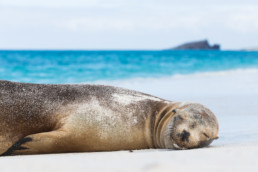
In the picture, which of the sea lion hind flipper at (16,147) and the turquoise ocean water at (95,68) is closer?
the sea lion hind flipper at (16,147)

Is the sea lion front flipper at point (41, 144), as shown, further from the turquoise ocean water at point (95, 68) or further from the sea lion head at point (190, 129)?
the turquoise ocean water at point (95, 68)

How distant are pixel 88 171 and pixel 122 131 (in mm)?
1712

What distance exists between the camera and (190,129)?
14.3 feet

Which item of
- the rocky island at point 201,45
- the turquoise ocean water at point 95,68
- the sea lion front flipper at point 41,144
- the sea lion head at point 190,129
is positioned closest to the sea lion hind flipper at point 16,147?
the sea lion front flipper at point 41,144

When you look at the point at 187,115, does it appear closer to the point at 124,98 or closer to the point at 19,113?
the point at 124,98

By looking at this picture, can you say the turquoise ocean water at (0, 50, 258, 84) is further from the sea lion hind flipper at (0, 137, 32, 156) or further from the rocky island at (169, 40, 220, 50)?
the rocky island at (169, 40, 220, 50)

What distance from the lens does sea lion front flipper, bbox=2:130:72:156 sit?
4219 millimetres

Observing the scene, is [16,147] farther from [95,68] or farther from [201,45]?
[201,45]

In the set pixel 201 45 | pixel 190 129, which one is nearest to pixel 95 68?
pixel 190 129

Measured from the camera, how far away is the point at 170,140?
446 centimetres

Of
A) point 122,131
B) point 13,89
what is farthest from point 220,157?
point 13,89

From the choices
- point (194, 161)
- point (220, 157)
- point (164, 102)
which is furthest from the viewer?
point (164, 102)

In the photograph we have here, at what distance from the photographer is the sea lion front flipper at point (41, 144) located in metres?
4.22

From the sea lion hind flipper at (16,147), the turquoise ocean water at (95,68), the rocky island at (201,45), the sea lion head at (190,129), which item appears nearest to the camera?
the sea lion hind flipper at (16,147)
